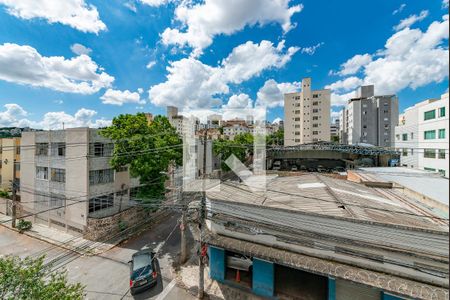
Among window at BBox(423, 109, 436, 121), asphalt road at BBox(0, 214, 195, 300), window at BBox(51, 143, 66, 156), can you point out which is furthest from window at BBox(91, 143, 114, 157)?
window at BBox(423, 109, 436, 121)

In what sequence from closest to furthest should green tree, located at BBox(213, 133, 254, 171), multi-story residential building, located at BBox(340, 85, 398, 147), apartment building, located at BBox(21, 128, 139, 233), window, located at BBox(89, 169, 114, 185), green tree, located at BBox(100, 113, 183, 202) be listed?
green tree, located at BBox(100, 113, 183, 202)
apartment building, located at BBox(21, 128, 139, 233)
window, located at BBox(89, 169, 114, 185)
green tree, located at BBox(213, 133, 254, 171)
multi-story residential building, located at BBox(340, 85, 398, 147)

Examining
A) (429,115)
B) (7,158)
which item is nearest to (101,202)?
(7,158)

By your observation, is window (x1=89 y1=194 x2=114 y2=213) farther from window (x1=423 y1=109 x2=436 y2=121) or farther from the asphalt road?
window (x1=423 y1=109 x2=436 y2=121)

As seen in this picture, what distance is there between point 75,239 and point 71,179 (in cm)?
431

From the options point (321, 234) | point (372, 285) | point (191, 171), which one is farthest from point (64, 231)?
point (372, 285)

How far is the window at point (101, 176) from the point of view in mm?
14312

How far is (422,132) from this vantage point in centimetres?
2495

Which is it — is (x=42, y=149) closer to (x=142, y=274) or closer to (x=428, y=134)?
(x=142, y=274)

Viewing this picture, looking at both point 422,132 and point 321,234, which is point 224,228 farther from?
point 422,132

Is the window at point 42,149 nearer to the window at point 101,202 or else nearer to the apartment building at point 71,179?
the apartment building at point 71,179

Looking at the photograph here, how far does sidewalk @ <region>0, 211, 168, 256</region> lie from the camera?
13141 millimetres

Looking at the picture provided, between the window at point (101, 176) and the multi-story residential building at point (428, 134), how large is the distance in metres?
27.2

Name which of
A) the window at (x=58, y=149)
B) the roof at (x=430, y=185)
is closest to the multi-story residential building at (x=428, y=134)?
the roof at (x=430, y=185)

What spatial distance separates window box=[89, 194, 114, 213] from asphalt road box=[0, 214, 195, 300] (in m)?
2.96
